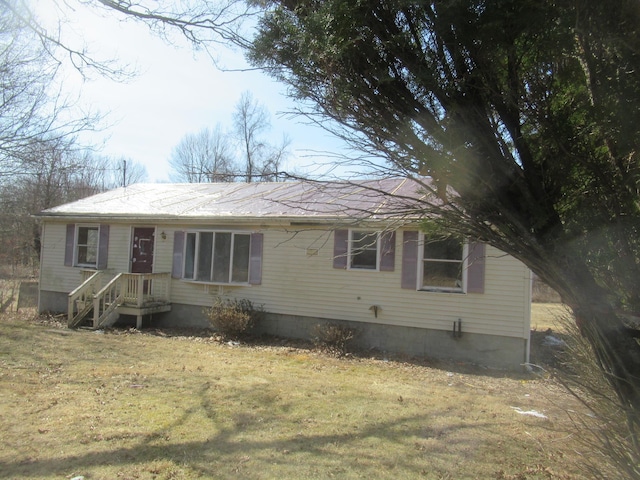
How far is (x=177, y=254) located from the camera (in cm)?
1259

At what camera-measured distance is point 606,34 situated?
91.8 inches

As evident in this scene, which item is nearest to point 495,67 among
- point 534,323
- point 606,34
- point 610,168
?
point 606,34

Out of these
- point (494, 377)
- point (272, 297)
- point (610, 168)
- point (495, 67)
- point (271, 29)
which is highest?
point (271, 29)

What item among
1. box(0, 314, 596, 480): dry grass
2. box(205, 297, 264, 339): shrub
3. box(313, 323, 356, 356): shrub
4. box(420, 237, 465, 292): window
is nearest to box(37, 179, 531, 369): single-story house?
box(420, 237, 465, 292): window

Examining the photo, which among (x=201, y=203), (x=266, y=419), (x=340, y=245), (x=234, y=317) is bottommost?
(x=266, y=419)

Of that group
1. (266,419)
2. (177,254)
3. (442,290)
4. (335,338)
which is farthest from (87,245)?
(266,419)

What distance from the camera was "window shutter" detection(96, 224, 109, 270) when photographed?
13.6m

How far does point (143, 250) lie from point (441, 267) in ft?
28.9

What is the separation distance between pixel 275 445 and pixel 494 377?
5463 mm

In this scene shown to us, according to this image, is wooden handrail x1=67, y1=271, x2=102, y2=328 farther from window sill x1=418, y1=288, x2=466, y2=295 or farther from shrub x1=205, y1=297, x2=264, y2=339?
window sill x1=418, y1=288, x2=466, y2=295

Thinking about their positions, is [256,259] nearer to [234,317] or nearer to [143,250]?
[234,317]

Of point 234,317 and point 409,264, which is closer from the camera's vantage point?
point 409,264

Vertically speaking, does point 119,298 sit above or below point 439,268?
below

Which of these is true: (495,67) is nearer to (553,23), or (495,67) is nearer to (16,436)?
(553,23)
